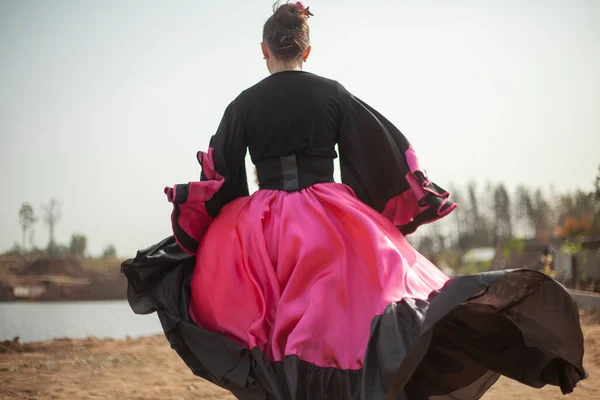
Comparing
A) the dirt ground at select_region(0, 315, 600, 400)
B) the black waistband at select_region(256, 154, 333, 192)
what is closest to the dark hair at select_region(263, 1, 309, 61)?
the black waistband at select_region(256, 154, 333, 192)

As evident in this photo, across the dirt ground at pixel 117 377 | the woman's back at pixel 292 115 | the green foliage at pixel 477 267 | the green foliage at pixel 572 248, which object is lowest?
the green foliage at pixel 477 267

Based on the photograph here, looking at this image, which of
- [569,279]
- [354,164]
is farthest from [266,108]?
[569,279]

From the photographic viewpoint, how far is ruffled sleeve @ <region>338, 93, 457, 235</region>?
8.64 ft

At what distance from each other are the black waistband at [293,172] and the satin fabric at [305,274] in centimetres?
5

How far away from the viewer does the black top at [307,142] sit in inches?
100

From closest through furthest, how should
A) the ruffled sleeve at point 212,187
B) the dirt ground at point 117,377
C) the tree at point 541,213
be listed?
the ruffled sleeve at point 212,187 → the dirt ground at point 117,377 → the tree at point 541,213

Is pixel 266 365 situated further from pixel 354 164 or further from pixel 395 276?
pixel 354 164

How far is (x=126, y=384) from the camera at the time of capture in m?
4.48

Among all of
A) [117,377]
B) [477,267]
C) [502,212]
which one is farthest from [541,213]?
[117,377]

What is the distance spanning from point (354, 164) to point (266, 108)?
1.68 ft

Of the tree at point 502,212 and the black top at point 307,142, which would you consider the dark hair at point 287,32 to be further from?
the tree at point 502,212

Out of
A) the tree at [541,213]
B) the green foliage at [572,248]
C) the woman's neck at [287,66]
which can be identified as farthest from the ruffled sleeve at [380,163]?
the tree at [541,213]

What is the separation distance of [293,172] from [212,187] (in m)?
0.38

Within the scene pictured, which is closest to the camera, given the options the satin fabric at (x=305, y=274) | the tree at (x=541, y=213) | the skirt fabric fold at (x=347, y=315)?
the skirt fabric fold at (x=347, y=315)
